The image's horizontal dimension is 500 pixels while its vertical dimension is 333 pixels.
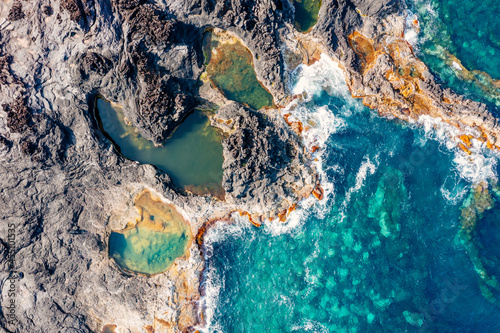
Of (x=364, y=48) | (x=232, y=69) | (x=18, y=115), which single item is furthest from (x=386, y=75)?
(x=18, y=115)

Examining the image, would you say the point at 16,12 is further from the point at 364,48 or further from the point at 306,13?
the point at 364,48

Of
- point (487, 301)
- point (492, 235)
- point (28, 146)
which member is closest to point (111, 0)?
point (28, 146)

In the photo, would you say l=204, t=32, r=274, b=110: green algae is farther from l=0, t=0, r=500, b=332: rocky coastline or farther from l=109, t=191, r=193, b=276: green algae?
l=109, t=191, r=193, b=276: green algae

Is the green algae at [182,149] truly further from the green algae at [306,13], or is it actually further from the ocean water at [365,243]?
the green algae at [306,13]

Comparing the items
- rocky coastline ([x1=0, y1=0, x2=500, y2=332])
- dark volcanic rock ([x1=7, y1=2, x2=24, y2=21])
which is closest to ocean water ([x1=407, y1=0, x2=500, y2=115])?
rocky coastline ([x1=0, y1=0, x2=500, y2=332])

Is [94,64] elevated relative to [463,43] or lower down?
lower down

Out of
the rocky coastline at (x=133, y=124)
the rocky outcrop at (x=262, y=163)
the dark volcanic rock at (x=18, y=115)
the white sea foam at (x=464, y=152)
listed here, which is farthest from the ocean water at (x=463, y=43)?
the dark volcanic rock at (x=18, y=115)
